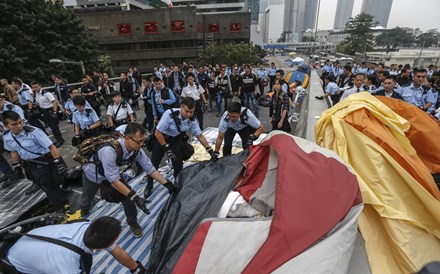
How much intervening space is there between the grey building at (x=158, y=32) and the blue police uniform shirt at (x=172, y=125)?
101 ft

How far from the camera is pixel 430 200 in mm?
1827

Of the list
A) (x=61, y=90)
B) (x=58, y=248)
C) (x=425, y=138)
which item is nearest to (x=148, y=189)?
(x=58, y=248)

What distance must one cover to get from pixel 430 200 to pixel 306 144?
3.35ft

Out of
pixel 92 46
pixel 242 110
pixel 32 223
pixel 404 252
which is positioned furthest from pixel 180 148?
pixel 92 46

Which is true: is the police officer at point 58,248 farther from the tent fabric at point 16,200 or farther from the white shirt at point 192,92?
the white shirt at point 192,92

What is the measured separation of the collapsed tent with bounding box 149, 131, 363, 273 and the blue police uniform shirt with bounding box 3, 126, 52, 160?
2.63 metres

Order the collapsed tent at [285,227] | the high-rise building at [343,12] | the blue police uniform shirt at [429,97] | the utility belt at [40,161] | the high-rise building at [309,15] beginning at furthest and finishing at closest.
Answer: the high-rise building at [343,12]
the high-rise building at [309,15]
the blue police uniform shirt at [429,97]
the utility belt at [40,161]
the collapsed tent at [285,227]

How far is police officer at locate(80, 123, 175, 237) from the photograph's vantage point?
2738 millimetres

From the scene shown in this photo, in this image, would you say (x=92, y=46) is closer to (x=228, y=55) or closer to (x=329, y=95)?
(x=228, y=55)

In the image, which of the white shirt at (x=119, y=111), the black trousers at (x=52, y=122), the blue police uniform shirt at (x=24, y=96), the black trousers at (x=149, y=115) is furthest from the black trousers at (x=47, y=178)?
the blue police uniform shirt at (x=24, y=96)

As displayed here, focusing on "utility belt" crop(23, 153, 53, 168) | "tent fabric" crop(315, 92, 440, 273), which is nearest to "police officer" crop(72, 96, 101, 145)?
"utility belt" crop(23, 153, 53, 168)

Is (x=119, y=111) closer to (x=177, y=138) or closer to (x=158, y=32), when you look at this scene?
(x=177, y=138)

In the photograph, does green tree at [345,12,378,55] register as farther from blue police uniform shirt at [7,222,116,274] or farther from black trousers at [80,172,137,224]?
blue police uniform shirt at [7,222,116,274]

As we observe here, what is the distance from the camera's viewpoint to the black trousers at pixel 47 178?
3549 millimetres
